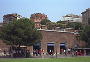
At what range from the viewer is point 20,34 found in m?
57.9

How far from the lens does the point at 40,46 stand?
261ft

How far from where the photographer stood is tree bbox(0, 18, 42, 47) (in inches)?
2274

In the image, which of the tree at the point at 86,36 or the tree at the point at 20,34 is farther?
the tree at the point at 86,36

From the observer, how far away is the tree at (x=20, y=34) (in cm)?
5775

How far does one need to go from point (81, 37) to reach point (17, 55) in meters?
30.3

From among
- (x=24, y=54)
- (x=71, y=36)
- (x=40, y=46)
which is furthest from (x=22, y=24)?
(x=71, y=36)

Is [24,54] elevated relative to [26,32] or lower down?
lower down

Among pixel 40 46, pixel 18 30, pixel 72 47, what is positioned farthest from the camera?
pixel 72 47

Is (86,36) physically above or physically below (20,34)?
below

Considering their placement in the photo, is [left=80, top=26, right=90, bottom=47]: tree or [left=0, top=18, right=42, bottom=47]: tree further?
[left=80, top=26, right=90, bottom=47]: tree

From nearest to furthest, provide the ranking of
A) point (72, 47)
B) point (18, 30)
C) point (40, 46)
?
1. point (18, 30)
2. point (40, 46)
3. point (72, 47)

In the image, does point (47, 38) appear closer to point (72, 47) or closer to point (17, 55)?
point (72, 47)

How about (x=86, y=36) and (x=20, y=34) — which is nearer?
(x=20, y=34)

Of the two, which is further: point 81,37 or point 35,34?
point 81,37
